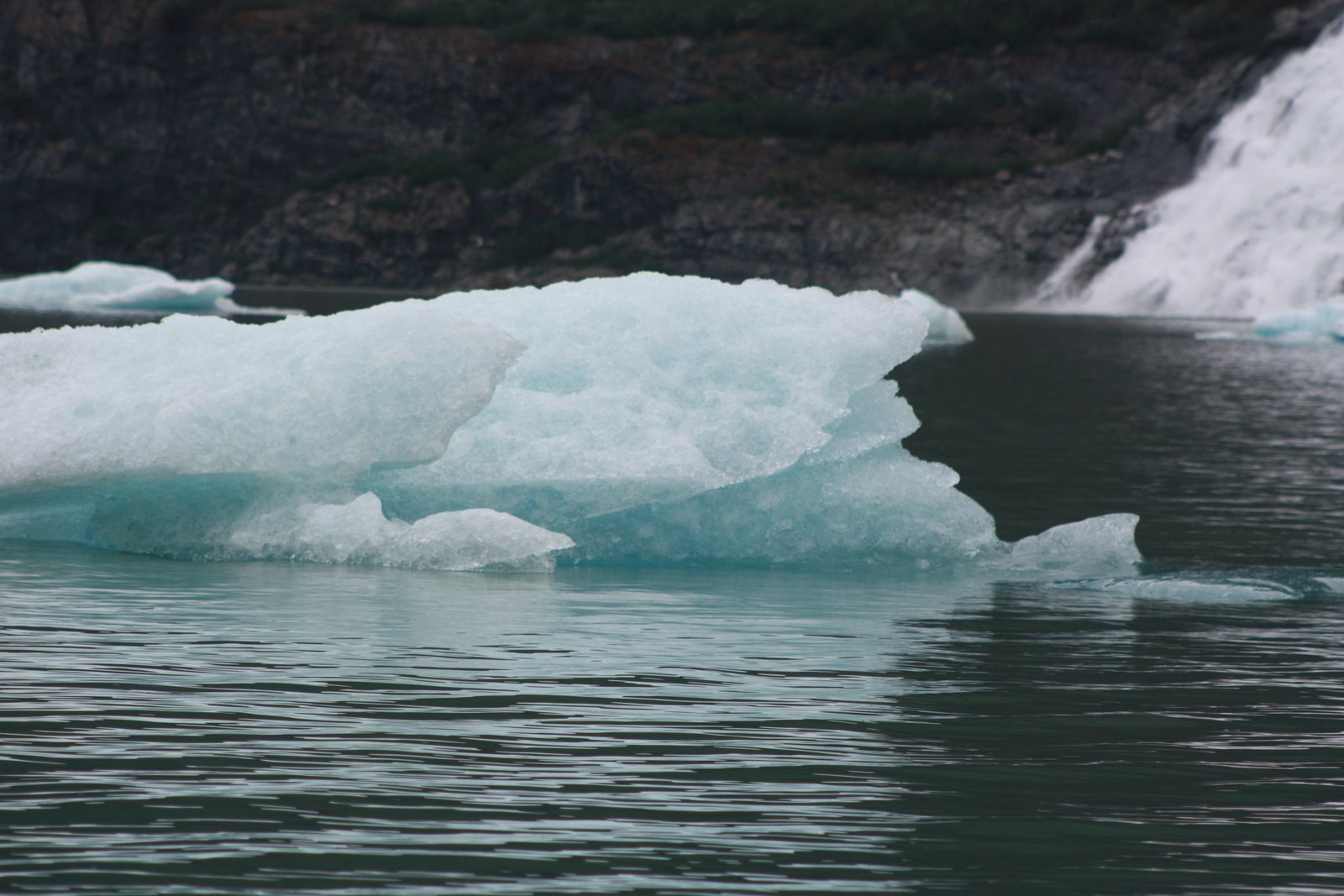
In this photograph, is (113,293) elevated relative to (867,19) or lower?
lower

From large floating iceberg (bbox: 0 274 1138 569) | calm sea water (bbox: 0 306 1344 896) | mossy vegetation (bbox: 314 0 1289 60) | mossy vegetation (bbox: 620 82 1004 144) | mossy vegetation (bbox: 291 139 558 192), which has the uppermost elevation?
mossy vegetation (bbox: 314 0 1289 60)

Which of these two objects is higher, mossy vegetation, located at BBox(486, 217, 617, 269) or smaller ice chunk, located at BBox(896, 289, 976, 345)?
mossy vegetation, located at BBox(486, 217, 617, 269)

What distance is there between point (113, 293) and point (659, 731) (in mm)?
46456

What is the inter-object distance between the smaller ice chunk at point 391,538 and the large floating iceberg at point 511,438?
0.05 feet

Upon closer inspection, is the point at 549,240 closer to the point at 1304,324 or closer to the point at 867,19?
the point at 867,19

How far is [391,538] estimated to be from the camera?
33.9 ft

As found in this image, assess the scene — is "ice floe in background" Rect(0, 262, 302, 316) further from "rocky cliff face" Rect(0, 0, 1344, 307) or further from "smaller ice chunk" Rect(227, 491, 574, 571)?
"smaller ice chunk" Rect(227, 491, 574, 571)

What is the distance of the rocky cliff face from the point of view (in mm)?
78375

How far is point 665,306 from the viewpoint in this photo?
458 inches

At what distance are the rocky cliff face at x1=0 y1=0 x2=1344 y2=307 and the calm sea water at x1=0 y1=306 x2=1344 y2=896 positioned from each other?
220ft

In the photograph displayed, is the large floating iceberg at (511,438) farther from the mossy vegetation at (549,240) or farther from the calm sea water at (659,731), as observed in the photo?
the mossy vegetation at (549,240)

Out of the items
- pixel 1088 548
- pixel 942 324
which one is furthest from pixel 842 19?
pixel 1088 548

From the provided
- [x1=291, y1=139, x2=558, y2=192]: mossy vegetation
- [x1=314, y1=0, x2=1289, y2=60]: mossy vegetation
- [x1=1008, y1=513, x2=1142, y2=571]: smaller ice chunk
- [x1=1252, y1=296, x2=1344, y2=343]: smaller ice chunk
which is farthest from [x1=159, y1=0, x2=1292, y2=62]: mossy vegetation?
[x1=1008, y1=513, x2=1142, y2=571]: smaller ice chunk

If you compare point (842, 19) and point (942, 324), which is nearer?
point (942, 324)
